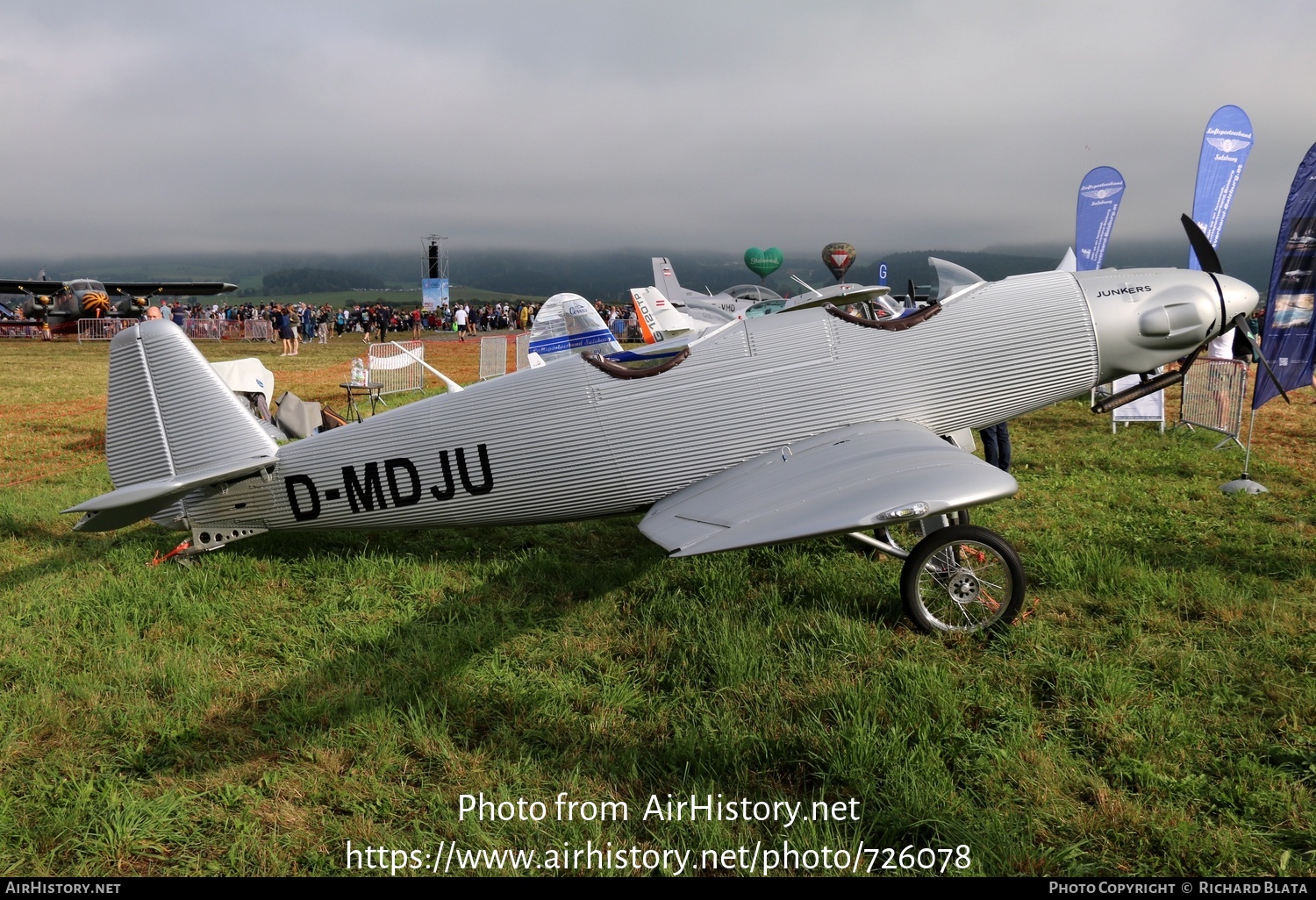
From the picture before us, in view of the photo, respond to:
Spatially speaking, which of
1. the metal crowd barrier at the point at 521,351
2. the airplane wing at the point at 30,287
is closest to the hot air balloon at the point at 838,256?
the metal crowd barrier at the point at 521,351

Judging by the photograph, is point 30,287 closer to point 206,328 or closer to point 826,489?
point 206,328

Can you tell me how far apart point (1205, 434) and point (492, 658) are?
10073mm

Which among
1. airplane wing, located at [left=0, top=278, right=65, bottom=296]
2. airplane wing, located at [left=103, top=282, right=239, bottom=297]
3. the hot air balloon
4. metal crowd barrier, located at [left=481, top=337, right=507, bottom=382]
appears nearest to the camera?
metal crowd barrier, located at [left=481, top=337, right=507, bottom=382]

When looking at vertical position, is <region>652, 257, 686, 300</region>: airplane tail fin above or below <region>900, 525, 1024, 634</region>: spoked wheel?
above

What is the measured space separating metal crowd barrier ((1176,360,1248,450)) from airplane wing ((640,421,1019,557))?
689 centimetres

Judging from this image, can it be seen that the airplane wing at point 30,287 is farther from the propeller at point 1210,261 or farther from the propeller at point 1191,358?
the propeller at point 1210,261

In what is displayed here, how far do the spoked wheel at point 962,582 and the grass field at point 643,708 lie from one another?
0.18 meters

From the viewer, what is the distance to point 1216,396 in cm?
930

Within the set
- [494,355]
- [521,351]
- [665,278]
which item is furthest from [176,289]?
[521,351]

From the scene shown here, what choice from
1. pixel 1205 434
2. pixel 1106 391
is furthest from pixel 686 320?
pixel 1205 434

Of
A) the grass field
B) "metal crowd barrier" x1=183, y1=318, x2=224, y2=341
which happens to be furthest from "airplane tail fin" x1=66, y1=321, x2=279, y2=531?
"metal crowd barrier" x1=183, y1=318, x2=224, y2=341

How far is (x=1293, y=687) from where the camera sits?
3365 mm

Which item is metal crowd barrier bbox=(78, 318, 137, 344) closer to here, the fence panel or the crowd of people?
the crowd of people

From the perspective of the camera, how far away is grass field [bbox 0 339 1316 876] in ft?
8.59
